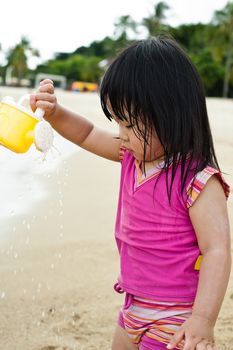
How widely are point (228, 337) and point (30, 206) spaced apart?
2346 millimetres

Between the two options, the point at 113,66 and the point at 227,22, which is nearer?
the point at 113,66

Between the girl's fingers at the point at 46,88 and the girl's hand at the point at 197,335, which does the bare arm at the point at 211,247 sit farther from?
the girl's fingers at the point at 46,88

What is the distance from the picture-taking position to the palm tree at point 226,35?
4419cm

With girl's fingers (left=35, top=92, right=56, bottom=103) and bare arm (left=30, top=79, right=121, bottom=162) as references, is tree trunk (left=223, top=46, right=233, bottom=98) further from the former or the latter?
girl's fingers (left=35, top=92, right=56, bottom=103)

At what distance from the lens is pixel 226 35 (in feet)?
146

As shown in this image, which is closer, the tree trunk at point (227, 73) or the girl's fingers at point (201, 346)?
the girl's fingers at point (201, 346)

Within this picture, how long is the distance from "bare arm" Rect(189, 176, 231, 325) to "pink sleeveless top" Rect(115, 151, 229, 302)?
0.05 meters

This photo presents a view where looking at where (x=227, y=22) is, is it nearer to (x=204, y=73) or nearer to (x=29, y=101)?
(x=204, y=73)

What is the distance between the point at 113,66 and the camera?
163 centimetres

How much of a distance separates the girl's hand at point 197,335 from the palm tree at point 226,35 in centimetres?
4328

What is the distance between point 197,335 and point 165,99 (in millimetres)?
609

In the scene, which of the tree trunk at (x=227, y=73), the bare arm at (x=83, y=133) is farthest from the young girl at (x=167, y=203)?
the tree trunk at (x=227, y=73)

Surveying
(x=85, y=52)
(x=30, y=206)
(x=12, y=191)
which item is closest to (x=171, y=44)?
(x=30, y=206)

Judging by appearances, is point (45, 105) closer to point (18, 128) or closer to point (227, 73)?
point (18, 128)
